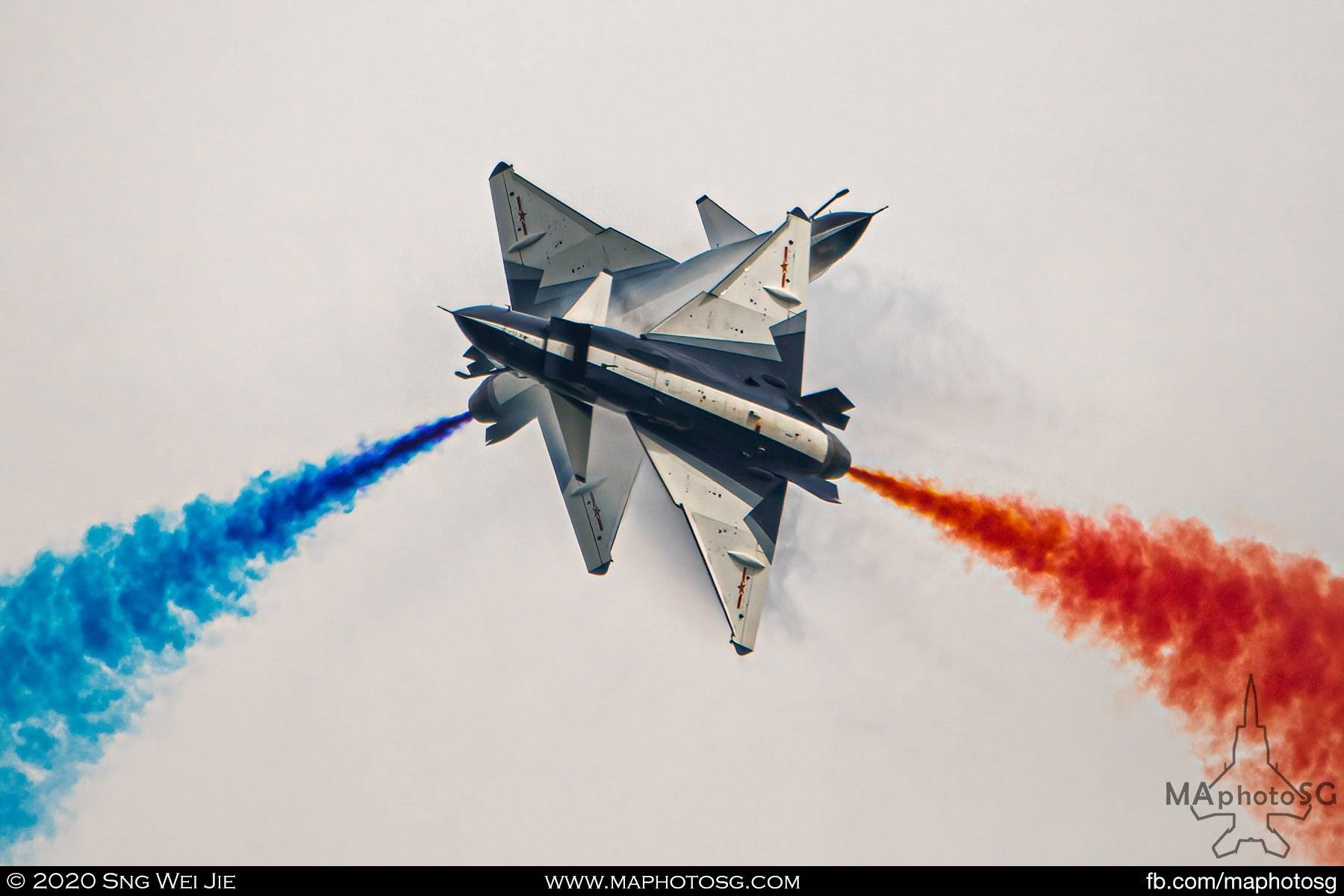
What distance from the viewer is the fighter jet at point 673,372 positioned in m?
32.0

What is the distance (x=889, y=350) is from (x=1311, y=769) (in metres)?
17.2

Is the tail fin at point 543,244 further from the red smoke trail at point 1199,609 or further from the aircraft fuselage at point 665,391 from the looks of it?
the red smoke trail at point 1199,609

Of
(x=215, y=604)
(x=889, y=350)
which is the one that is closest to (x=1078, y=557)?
(x=889, y=350)

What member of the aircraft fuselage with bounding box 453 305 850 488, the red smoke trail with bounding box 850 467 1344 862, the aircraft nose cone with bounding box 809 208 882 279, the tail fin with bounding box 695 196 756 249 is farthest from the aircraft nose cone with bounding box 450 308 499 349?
the red smoke trail with bounding box 850 467 1344 862

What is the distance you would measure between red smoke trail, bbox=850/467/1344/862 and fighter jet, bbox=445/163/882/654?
17.5 ft

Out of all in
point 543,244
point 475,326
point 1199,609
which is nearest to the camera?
point 475,326

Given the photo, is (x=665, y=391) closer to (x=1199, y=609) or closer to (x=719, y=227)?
(x=719, y=227)

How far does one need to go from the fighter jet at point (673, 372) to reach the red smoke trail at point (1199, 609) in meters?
5.33

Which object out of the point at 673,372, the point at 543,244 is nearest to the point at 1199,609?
the point at 673,372

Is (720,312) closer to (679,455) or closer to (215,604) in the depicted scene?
(679,455)

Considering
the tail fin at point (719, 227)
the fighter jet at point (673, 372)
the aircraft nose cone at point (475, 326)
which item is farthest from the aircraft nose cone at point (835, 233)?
the aircraft nose cone at point (475, 326)

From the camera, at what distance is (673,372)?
32094 millimetres

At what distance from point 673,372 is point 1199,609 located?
17.2m
